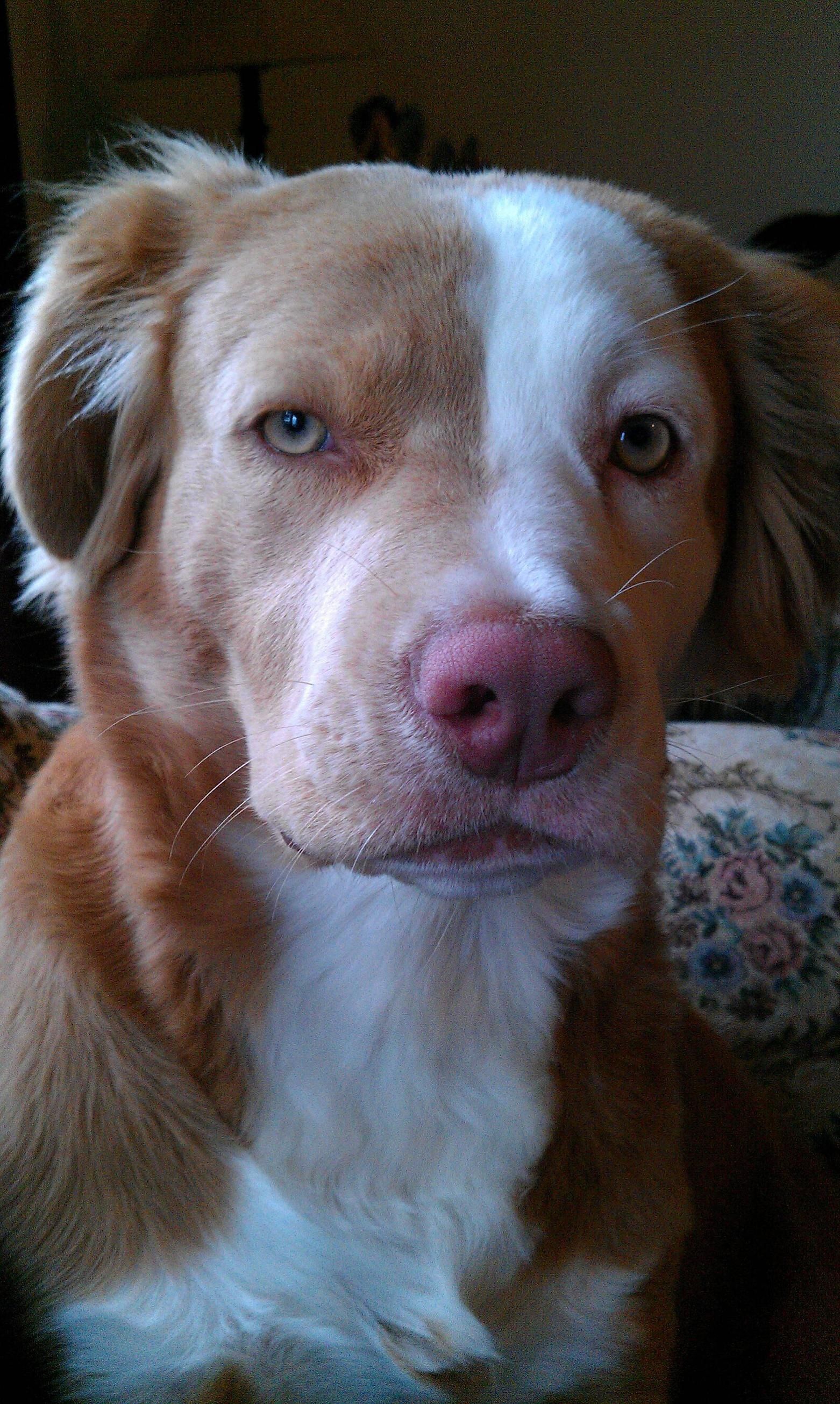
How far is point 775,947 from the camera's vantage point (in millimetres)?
1608

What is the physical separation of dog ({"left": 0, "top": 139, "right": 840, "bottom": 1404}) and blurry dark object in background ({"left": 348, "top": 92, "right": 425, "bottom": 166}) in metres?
3.26

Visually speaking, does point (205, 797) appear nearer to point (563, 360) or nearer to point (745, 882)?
point (563, 360)

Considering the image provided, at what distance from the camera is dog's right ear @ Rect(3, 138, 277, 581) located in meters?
1.09

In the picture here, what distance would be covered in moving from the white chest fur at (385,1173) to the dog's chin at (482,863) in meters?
0.22

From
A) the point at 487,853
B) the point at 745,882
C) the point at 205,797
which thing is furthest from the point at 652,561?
the point at 745,882

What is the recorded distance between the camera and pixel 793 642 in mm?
1273

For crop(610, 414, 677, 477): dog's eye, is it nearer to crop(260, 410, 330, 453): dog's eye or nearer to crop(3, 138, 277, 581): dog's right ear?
crop(260, 410, 330, 453): dog's eye

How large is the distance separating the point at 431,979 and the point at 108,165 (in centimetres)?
106

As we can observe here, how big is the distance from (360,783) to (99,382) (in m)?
0.57

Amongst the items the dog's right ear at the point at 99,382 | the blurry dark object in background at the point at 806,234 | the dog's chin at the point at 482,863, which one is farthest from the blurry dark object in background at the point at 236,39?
the dog's chin at the point at 482,863

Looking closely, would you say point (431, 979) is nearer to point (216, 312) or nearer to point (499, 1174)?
point (499, 1174)

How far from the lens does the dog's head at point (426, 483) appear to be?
30.4 inches

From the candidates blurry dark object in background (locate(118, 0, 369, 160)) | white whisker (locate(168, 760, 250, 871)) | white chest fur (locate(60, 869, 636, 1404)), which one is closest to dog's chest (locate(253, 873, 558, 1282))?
white chest fur (locate(60, 869, 636, 1404))

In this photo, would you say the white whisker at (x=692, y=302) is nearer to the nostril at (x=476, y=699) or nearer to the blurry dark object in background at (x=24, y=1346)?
the nostril at (x=476, y=699)
